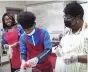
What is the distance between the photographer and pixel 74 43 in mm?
1141

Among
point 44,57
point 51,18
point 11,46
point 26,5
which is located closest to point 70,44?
point 44,57

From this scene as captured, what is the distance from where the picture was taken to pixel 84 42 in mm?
1089

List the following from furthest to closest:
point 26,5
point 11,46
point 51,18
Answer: point 26,5 → point 51,18 → point 11,46

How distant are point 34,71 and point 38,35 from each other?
31cm

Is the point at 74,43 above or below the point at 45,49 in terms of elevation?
above

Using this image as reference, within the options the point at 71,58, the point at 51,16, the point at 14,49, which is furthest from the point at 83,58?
the point at 51,16

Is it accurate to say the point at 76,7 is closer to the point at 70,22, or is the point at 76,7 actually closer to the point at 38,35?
the point at 70,22

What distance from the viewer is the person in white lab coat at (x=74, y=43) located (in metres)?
1.08

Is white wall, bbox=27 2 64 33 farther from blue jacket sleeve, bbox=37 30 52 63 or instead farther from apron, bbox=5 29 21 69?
blue jacket sleeve, bbox=37 30 52 63

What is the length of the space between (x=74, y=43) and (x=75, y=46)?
26 mm

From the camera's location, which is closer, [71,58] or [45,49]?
[71,58]

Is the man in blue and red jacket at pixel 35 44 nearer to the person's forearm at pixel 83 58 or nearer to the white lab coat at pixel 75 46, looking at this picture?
the white lab coat at pixel 75 46

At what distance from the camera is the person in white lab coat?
1.08 metres

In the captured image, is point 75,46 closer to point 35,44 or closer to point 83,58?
point 83,58
